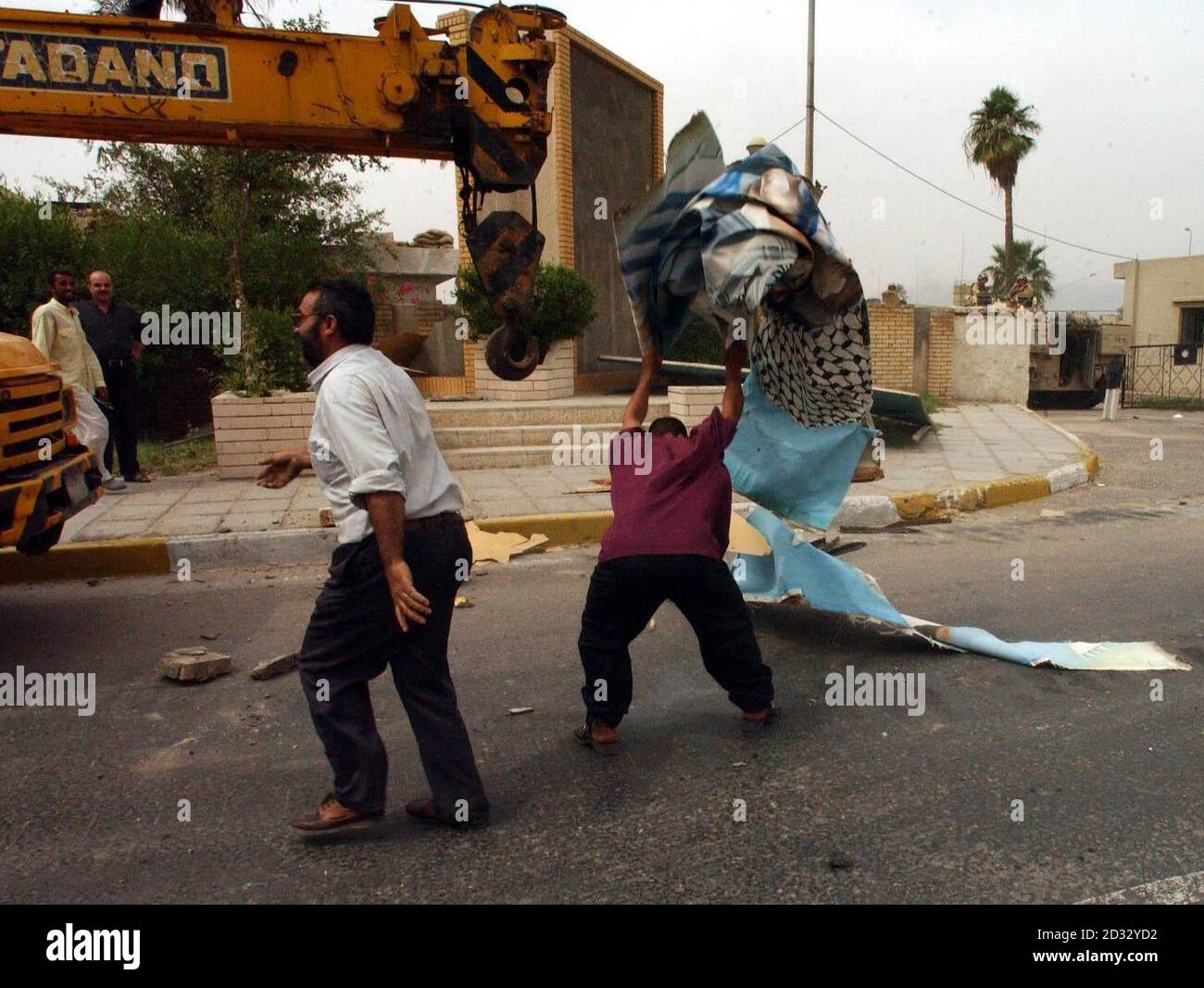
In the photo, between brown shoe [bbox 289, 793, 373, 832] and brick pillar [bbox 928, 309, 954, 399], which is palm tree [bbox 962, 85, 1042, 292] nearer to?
brick pillar [bbox 928, 309, 954, 399]

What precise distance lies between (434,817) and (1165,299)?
3324 centimetres

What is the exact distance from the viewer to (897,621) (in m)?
4.48

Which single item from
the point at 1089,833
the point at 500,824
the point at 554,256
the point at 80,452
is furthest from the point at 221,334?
the point at 1089,833

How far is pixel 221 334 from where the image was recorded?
40.8ft

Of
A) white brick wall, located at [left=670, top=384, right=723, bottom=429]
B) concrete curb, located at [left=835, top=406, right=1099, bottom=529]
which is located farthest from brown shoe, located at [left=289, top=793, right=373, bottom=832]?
white brick wall, located at [left=670, top=384, right=723, bottom=429]

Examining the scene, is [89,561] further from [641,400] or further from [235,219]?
[235,219]

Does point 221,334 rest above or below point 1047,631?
above

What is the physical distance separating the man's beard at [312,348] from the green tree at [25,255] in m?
10.3

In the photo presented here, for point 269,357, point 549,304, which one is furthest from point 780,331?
point 549,304

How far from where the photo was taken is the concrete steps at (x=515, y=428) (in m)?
9.92

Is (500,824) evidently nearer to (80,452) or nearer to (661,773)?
(661,773)

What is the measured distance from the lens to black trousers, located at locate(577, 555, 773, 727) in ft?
11.3

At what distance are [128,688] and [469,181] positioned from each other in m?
2.81

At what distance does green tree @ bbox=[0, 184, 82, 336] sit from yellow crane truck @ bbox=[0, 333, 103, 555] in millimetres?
7393
